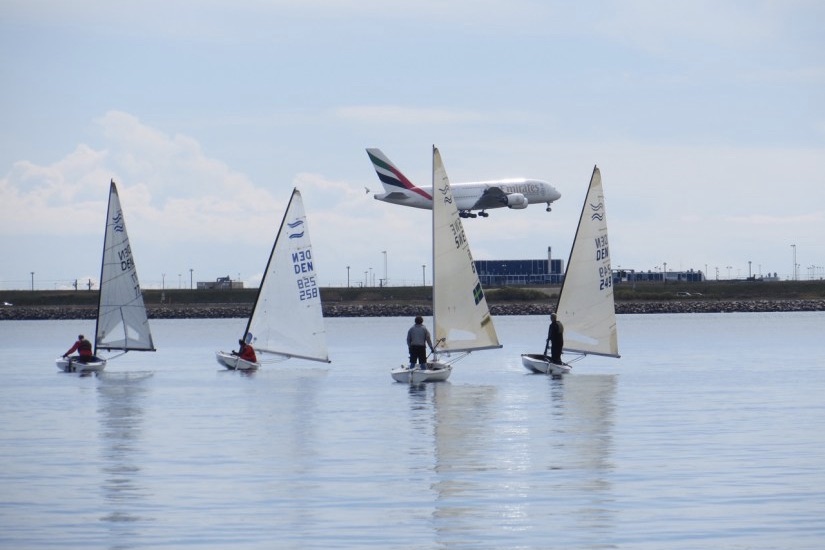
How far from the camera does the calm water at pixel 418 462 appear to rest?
2144 centimetres

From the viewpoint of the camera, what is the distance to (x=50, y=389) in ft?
182

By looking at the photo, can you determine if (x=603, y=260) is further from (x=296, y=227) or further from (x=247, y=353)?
(x=247, y=353)

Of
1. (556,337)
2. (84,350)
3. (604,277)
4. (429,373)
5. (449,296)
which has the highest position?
(604,277)

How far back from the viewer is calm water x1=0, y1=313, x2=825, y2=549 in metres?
21.4

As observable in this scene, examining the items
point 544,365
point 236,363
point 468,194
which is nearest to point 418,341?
point 544,365

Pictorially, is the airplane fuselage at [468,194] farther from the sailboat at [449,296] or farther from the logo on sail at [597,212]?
the sailboat at [449,296]

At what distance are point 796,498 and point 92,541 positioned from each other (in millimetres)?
10879

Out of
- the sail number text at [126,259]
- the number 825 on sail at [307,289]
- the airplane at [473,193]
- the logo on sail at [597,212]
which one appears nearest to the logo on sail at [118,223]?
the sail number text at [126,259]

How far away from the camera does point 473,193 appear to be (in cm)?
14312

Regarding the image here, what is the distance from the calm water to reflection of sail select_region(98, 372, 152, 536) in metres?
0.08

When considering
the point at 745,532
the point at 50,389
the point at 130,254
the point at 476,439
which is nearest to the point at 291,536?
the point at 745,532

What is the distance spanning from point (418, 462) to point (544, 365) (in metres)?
26.1

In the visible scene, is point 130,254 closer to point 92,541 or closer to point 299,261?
point 299,261

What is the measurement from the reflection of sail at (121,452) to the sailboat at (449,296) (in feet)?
31.9
